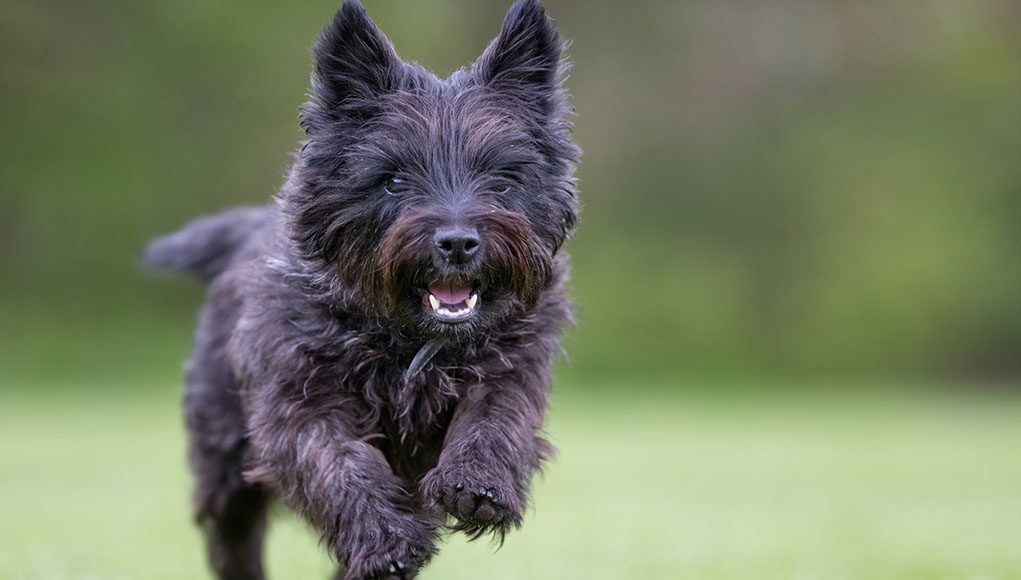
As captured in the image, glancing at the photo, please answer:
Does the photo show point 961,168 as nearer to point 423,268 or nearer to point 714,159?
point 714,159

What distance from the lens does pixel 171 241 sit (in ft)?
24.3

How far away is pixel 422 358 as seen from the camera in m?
4.96

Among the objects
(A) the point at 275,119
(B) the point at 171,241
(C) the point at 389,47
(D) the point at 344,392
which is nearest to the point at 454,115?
(C) the point at 389,47

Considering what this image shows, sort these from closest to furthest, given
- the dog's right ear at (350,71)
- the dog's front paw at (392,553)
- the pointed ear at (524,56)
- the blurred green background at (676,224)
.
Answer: the dog's front paw at (392,553), the dog's right ear at (350,71), the pointed ear at (524,56), the blurred green background at (676,224)

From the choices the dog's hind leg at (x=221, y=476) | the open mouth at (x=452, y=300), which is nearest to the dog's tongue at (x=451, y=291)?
the open mouth at (x=452, y=300)

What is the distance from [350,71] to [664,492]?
865 cm

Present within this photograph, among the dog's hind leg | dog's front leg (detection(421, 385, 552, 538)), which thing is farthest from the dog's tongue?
the dog's hind leg

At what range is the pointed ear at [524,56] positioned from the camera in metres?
5.27

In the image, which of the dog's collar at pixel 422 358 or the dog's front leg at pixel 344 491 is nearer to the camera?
the dog's front leg at pixel 344 491

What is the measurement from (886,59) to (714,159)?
465cm

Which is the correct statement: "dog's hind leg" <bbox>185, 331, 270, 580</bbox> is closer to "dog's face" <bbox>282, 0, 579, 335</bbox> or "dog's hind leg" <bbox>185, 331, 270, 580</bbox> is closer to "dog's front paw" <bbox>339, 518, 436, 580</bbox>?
"dog's face" <bbox>282, 0, 579, 335</bbox>

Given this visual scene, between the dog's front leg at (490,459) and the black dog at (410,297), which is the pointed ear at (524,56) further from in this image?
the dog's front leg at (490,459)

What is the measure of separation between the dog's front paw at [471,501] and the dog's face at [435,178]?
637 mm

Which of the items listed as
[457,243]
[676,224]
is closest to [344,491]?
[457,243]
